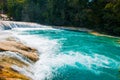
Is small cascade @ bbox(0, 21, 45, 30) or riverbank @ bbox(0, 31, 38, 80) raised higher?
riverbank @ bbox(0, 31, 38, 80)

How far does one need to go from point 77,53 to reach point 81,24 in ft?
96.1

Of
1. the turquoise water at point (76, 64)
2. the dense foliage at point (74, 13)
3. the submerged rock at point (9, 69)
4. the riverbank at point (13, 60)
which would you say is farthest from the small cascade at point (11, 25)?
the submerged rock at point (9, 69)

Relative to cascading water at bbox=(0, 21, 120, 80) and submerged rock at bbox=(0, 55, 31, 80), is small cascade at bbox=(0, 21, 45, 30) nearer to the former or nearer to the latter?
cascading water at bbox=(0, 21, 120, 80)

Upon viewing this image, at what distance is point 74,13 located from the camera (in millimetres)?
57094

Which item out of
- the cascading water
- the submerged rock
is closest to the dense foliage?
the cascading water

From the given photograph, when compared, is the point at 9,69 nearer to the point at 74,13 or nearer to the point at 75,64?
the point at 75,64

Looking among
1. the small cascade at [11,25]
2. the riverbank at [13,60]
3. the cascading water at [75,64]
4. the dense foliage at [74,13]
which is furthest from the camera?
the dense foliage at [74,13]

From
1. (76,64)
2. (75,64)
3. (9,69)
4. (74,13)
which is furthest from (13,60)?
(74,13)

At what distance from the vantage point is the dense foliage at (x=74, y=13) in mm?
48844

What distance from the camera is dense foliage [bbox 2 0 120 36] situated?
160 ft

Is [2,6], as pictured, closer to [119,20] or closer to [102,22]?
[102,22]

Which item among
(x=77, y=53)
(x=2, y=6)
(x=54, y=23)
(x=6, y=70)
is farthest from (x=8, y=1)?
(x=6, y=70)

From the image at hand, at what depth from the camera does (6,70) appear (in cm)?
1614

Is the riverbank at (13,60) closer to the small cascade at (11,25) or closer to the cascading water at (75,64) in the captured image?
the cascading water at (75,64)
